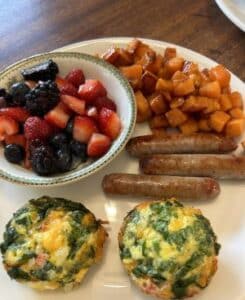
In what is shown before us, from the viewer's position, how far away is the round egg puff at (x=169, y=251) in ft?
4.83

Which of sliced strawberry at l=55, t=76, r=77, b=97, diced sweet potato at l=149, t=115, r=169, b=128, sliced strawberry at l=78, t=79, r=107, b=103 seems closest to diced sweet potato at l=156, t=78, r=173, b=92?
diced sweet potato at l=149, t=115, r=169, b=128

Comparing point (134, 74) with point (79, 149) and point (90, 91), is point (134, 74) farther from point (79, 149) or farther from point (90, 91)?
point (79, 149)

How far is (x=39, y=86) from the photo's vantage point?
1849 mm

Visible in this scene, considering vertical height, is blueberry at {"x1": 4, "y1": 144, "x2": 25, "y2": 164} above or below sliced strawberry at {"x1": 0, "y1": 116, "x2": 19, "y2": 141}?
below

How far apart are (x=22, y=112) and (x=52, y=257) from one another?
604mm

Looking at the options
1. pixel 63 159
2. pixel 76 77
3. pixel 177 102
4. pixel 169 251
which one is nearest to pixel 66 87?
pixel 76 77

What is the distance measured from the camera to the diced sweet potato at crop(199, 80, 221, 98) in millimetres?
1885

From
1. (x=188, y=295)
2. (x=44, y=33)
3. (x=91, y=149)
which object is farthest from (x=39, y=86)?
(x=188, y=295)

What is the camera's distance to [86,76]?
6.67 feet

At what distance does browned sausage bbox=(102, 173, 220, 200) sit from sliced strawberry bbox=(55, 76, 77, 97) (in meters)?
0.35

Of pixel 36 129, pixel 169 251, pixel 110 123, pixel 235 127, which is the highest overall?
pixel 36 129

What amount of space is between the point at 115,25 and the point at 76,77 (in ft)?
1.65

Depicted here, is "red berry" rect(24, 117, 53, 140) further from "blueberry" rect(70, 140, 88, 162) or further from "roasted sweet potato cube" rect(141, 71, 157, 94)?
"roasted sweet potato cube" rect(141, 71, 157, 94)

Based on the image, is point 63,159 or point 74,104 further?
point 74,104
